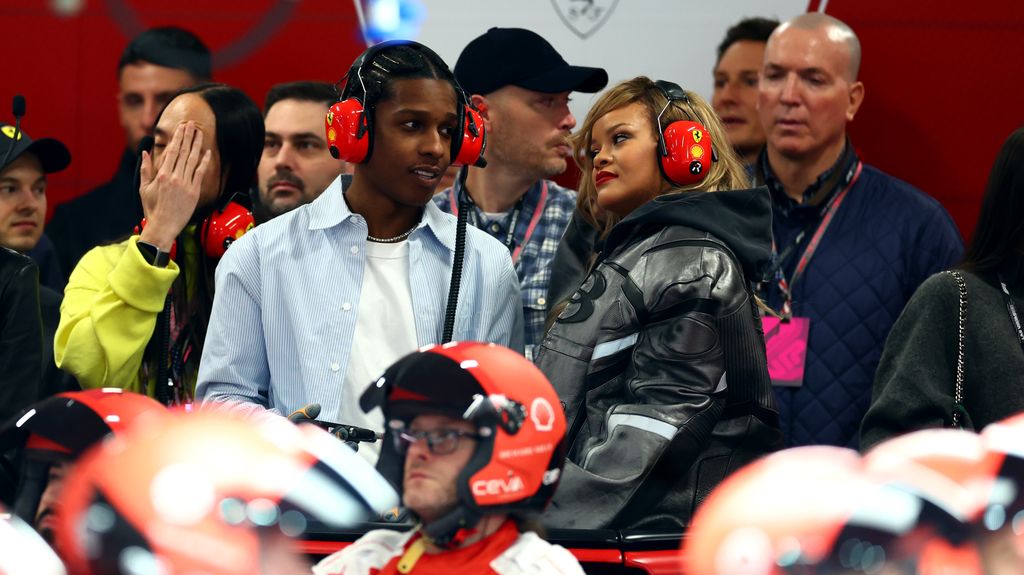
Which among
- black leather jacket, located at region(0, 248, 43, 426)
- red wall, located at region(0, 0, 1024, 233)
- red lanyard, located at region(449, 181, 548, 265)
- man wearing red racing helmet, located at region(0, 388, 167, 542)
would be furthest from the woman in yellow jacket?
red wall, located at region(0, 0, 1024, 233)

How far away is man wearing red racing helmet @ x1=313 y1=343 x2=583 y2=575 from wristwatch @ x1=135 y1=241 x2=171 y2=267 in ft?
4.44

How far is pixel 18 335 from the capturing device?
126 inches

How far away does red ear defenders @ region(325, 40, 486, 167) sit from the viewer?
304cm

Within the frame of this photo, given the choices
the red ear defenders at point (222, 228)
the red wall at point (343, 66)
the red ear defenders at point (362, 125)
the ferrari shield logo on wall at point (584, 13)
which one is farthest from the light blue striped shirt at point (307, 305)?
the red wall at point (343, 66)

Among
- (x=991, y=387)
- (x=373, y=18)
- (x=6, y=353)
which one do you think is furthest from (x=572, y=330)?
(x=373, y=18)

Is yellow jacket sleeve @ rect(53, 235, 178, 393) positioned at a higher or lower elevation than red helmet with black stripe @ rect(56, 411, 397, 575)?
lower

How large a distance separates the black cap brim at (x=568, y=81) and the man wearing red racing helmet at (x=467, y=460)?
2.26 metres

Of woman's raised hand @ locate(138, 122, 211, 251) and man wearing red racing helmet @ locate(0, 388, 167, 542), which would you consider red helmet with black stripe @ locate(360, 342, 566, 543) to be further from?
woman's raised hand @ locate(138, 122, 211, 251)

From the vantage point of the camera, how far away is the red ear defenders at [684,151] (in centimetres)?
315

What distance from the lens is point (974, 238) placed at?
3.38 metres

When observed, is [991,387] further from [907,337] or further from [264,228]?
[264,228]

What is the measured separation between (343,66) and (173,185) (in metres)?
1.97

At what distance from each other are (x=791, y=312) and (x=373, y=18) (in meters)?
2.11

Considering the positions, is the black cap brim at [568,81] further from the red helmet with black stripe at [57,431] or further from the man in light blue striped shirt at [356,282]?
the red helmet with black stripe at [57,431]
